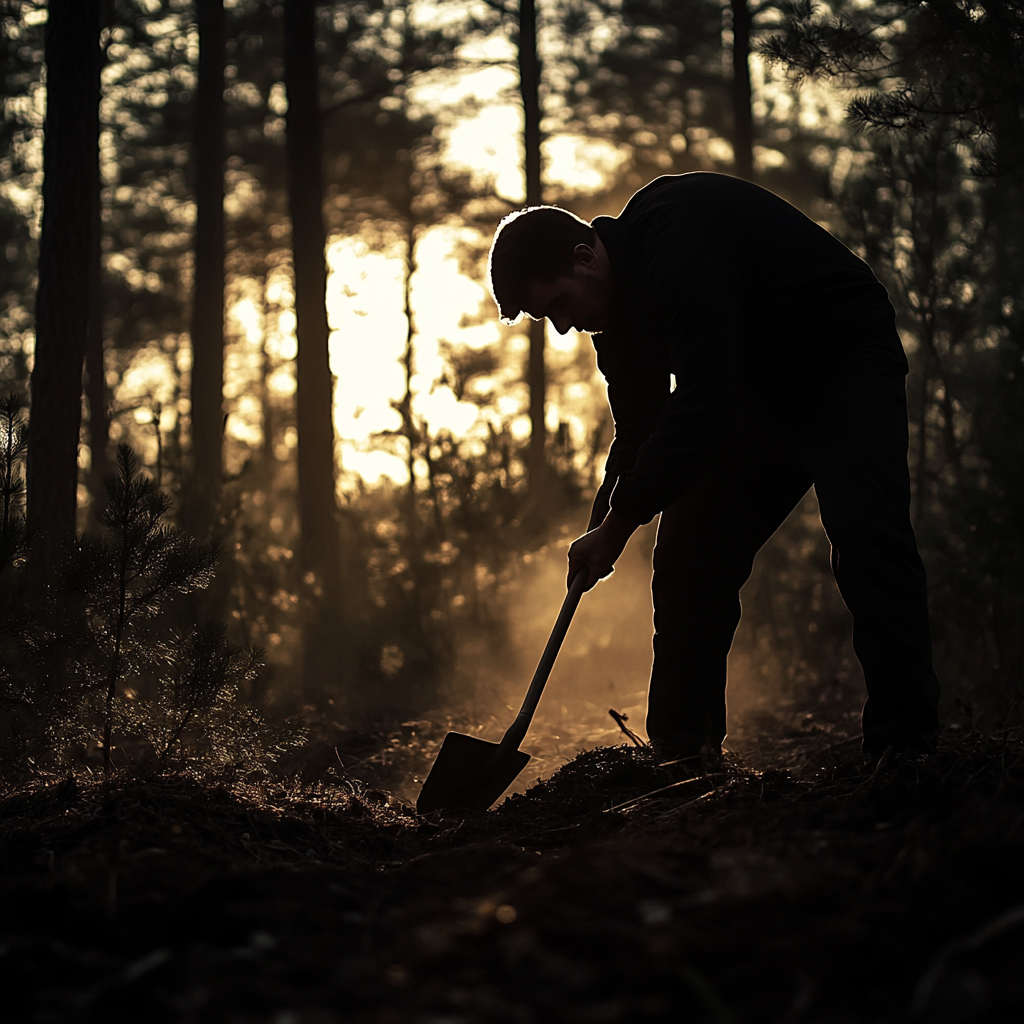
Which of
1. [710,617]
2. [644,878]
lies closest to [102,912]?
[644,878]

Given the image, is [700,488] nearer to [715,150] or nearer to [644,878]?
[644,878]

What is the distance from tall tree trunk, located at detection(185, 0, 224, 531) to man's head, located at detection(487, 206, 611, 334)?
5.66m

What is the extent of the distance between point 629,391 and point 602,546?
65cm

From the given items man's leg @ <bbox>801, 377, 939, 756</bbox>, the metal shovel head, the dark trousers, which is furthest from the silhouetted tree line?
man's leg @ <bbox>801, 377, 939, 756</bbox>

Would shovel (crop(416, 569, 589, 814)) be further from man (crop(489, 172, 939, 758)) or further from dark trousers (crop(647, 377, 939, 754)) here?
dark trousers (crop(647, 377, 939, 754))

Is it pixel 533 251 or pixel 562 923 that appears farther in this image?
pixel 533 251

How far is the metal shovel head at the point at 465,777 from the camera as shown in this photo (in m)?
2.94

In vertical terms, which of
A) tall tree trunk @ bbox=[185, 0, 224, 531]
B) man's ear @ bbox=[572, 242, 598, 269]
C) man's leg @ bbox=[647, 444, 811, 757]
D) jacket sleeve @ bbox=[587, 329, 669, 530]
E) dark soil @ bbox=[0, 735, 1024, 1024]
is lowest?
dark soil @ bbox=[0, 735, 1024, 1024]

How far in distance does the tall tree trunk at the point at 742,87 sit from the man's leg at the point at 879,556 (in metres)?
6.83

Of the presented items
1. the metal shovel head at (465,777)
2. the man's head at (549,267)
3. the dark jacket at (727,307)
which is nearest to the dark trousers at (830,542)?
the dark jacket at (727,307)

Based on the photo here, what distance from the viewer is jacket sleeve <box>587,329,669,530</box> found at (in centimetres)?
315

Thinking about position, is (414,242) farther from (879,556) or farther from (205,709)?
(879,556)

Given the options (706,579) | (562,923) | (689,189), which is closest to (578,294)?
(689,189)

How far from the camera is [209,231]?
8.70 meters
